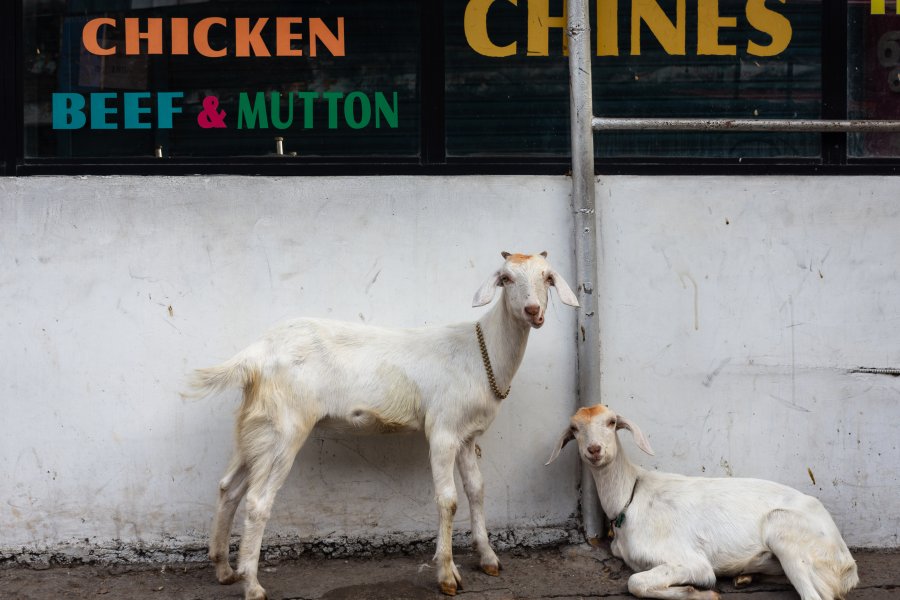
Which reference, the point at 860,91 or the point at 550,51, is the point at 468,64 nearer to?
the point at 550,51

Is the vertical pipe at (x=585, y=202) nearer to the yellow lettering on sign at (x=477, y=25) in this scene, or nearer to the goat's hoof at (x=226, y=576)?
the yellow lettering on sign at (x=477, y=25)

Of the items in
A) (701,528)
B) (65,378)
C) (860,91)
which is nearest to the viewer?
(701,528)

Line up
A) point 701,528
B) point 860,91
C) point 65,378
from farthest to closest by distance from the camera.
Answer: point 860,91, point 65,378, point 701,528

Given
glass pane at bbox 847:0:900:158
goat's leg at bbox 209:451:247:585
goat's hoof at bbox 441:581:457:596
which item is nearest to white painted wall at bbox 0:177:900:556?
glass pane at bbox 847:0:900:158

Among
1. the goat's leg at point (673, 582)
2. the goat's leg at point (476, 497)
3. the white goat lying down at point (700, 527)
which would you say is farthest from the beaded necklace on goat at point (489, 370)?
the goat's leg at point (673, 582)

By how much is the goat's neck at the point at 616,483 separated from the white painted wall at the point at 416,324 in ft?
1.12

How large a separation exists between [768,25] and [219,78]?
283cm

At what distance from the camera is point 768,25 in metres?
5.97

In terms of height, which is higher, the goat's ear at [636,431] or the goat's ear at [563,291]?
the goat's ear at [563,291]

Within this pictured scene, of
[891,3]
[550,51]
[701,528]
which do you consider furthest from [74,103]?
[891,3]

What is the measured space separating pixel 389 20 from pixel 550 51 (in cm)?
84

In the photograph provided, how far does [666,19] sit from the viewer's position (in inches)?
233

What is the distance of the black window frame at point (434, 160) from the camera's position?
5668 mm

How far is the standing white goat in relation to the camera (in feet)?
16.8
